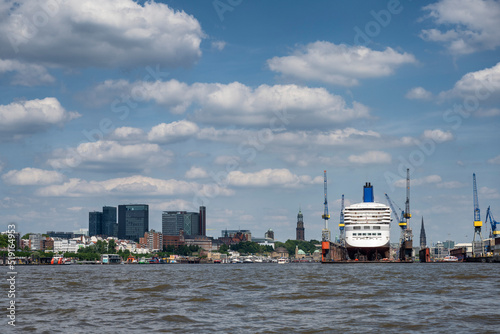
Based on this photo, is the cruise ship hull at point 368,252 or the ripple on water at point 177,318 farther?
the cruise ship hull at point 368,252

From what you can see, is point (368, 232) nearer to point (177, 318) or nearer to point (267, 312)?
point (267, 312)

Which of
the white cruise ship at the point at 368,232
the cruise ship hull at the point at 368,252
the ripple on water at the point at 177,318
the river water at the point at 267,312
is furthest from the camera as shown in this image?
the cruise ship hull at the point at 368,252

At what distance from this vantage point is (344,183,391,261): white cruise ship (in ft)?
589

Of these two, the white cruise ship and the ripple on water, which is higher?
the white cruise ship

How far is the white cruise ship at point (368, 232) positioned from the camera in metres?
180

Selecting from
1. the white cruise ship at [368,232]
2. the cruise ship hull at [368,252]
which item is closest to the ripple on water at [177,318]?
the white cruise ship at [368,232]

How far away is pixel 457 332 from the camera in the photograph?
84.2 feet

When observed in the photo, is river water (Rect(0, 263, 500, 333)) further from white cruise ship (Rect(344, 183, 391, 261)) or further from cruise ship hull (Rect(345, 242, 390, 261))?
cruise ship hull (Rect(345, 242, 390, 261))

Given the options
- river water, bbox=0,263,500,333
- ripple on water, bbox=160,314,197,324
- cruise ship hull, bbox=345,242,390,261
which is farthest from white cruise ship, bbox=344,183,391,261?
ripple on water, bbox=160,314,197,324

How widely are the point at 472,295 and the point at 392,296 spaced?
18.9ft

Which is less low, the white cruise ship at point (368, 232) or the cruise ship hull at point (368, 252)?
the white cruise ship at point (368, 232)

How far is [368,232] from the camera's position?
180125 millimetres

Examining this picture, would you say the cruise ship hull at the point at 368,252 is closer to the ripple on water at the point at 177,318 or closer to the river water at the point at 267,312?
the river water at the point at 267,312

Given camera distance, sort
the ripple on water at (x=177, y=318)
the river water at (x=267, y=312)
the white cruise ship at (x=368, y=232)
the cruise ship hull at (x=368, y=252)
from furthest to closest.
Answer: the cruise ship hull at (x=368, y=252) → the white cruise ship at (x=368, y=232) → the ripple on water at (x=177, y=318) → the river water at (x=267, y=312)
